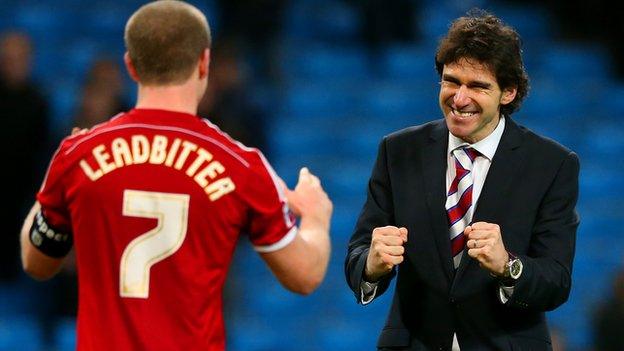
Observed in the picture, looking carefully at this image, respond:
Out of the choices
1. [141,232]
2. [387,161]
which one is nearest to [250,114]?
[387,161]

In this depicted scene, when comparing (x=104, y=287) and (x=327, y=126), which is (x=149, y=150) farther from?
(x=327, y=126)

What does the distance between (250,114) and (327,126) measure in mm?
1714

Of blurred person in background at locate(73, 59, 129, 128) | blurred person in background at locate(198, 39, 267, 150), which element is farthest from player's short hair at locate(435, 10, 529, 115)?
blurred person in background at locate(198, 39, 267, 150)

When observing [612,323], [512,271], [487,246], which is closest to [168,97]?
[487,246]

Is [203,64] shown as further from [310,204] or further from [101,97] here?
[101,97]

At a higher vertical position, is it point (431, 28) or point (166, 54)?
point (431, 28)

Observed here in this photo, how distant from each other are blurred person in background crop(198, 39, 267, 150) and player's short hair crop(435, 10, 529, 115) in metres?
3.72

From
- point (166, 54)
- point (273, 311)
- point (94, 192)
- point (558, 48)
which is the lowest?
point (273, 311)

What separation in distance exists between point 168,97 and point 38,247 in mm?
570

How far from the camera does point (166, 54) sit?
3223mm

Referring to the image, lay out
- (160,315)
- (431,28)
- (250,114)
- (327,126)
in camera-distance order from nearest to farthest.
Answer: (160,315) → (250,114) → (327,126) → (431,28)

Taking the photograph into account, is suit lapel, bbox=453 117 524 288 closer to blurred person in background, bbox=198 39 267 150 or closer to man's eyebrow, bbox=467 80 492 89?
man's eyebrow, bbox=467 80 492 89

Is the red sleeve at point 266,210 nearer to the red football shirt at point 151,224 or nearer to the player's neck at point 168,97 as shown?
the red football shirt at point 151,224

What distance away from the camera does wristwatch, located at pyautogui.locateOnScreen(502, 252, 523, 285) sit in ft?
10.9
